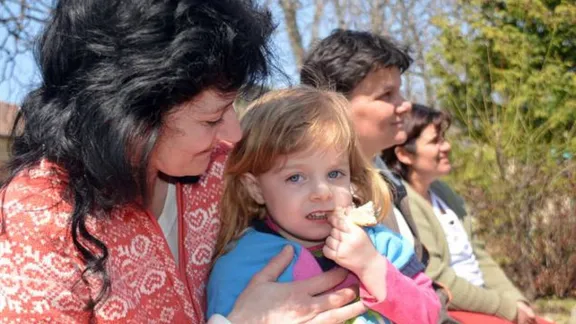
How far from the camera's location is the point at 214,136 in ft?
6.84

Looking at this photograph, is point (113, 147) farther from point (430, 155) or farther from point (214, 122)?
point (430, 155)

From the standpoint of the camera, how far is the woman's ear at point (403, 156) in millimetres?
4750

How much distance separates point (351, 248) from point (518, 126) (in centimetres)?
720

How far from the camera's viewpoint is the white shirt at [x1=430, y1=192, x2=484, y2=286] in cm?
429

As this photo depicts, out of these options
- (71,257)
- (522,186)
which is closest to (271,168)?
(71,257)

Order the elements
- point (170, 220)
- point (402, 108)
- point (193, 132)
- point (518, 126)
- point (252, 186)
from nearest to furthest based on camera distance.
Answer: point (193, 132), point (170, 220), point (252, 186), point (402, 108), point (518, 126)

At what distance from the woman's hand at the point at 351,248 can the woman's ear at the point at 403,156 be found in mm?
2573

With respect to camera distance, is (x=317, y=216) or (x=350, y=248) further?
(x=317, y=216)

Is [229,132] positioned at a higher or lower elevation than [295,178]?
higher

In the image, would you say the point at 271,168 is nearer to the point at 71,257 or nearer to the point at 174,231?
the point at 174,231

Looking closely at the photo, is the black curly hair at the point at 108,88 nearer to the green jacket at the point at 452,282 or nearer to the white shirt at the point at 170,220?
the white shirt at the point at 170,220

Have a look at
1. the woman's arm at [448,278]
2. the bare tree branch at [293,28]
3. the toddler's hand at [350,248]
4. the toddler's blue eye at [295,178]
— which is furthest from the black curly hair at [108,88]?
the bare tree branch at [293,28]

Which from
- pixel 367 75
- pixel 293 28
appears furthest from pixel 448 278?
pixel 293 28

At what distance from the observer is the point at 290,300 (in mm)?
2117
